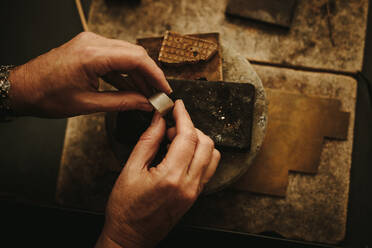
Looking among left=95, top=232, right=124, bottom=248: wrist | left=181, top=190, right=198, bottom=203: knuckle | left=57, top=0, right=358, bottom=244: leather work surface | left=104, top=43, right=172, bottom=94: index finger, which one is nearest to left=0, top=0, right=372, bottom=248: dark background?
left=57, top=0, right=358, bottom=244: leather work surface

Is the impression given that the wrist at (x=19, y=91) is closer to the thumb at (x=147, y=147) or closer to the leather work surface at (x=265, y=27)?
the thumb at (x=147, y=147)

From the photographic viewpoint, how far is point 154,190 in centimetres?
107

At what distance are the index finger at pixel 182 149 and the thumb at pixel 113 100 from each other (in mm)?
264

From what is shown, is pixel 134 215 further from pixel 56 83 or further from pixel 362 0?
pixel 362 0

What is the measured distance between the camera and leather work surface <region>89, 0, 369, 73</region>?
210 centimetres

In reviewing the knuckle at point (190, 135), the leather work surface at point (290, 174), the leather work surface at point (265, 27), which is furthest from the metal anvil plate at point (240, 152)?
the leather work surface at point (265, 27)

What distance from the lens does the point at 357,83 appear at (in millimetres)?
2059

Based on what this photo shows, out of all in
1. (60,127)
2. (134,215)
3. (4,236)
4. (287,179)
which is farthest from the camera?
(60,127)

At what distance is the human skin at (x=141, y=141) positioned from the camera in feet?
3.57

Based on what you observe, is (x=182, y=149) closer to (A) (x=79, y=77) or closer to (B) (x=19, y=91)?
(A) (x=79, y=77)

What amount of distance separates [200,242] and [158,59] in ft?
3.68

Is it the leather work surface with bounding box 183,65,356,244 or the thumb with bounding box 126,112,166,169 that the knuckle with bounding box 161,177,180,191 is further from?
the leather work surface with bounding box 183,65,356,244

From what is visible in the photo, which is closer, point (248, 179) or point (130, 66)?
point (130, 66)

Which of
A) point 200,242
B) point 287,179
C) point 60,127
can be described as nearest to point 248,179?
point 287,179
